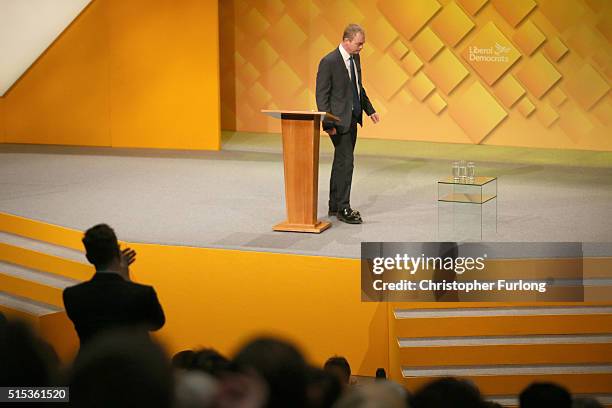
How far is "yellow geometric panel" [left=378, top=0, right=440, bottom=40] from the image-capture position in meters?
10.2

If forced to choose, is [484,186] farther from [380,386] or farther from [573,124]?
[380,386]

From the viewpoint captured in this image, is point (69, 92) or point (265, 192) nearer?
point (265, 192)

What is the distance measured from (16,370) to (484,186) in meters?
4.99

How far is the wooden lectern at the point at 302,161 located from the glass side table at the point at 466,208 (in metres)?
0.83

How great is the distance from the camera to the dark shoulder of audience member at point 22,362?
1.50 meters

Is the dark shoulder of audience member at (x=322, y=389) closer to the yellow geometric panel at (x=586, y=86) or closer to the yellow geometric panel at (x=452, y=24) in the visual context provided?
the yellow geometric panel at (x=586, y=86)

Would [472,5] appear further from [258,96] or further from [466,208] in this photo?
[466,208]

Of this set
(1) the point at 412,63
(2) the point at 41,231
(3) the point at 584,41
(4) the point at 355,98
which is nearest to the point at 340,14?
(1) the point at 412,63

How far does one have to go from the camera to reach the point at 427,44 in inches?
406

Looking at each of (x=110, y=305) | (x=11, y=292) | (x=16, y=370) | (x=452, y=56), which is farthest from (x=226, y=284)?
(x=452, y=56)

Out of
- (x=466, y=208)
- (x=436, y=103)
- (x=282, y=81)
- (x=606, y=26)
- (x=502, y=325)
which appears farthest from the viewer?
(x=282, y=81)

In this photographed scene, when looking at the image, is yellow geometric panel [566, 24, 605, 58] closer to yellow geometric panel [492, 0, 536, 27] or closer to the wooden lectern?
yellow geometric panel [492, 0, 536, 27]

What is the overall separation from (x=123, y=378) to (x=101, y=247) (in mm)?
2184

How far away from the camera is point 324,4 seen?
10.7 metres
